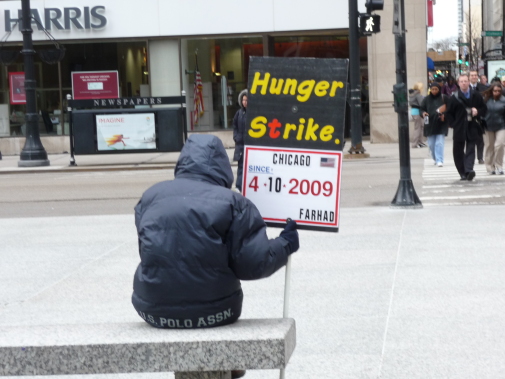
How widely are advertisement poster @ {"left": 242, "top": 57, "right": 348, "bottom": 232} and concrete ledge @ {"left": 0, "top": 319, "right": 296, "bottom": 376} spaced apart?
0.86 metres

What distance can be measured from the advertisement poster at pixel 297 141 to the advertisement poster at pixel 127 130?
1760cm

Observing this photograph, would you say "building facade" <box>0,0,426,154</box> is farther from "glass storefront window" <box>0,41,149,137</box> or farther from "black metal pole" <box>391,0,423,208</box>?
"black metal pole" <box>391,0,423,208</box>

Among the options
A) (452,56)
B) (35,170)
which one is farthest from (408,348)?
(452,56)

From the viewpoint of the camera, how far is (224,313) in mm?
4238

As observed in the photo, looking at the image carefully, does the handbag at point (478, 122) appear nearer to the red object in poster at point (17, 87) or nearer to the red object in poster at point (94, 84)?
the red object in poster at point (94, 84)

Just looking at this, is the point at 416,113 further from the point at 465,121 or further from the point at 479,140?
the point at 465,121

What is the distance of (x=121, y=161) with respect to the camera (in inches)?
957

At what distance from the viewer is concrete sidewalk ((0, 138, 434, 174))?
22.1 meters

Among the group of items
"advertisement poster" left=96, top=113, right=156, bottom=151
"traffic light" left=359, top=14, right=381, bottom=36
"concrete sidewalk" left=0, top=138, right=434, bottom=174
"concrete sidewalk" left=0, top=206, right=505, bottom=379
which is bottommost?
"concrete sidewalk" left=0, top=206, right=505, bottom=379

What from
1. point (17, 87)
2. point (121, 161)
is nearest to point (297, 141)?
point (121, 161)

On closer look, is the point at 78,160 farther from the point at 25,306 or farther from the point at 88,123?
the point at 25,306

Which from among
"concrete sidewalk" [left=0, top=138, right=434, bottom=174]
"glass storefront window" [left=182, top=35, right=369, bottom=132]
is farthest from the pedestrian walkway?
"glass storefront window" [left=182, top=35, right=369, bottom=132]

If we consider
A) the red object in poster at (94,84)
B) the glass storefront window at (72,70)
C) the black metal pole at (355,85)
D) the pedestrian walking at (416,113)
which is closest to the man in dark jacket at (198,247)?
the black metal pole at (355,85)

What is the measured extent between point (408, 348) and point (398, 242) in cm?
396
